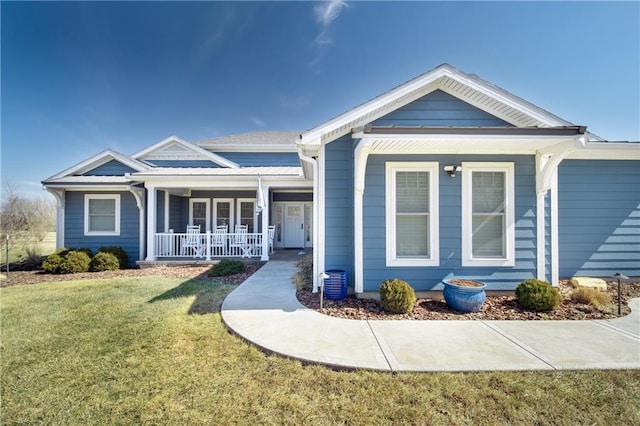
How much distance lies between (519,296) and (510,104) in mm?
3918

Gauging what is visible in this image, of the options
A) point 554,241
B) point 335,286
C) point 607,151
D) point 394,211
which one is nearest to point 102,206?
point 335,286

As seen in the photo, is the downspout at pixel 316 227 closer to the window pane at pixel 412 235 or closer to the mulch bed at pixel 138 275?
the window pane at pixel 412 235

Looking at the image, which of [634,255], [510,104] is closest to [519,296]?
[510,104]

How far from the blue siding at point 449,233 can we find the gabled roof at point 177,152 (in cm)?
A: 921

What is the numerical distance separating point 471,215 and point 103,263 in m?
12.2

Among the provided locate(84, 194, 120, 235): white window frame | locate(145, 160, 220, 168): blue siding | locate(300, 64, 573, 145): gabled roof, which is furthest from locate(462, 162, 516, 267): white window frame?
locate(84, 194, 120, 235): white window frame

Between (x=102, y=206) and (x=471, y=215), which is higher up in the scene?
(x=102, y=206)

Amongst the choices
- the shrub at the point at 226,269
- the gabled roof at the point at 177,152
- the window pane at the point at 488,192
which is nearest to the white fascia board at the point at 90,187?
the gabled roof at the point at 177,152

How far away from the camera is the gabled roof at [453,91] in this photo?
527 centimetres

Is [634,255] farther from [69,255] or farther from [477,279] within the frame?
[69,255]

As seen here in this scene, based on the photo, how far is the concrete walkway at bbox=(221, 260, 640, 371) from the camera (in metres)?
3.15

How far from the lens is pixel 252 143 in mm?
14438

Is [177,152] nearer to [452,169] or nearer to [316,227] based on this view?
[316,227]

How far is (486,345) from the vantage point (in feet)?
11.8
